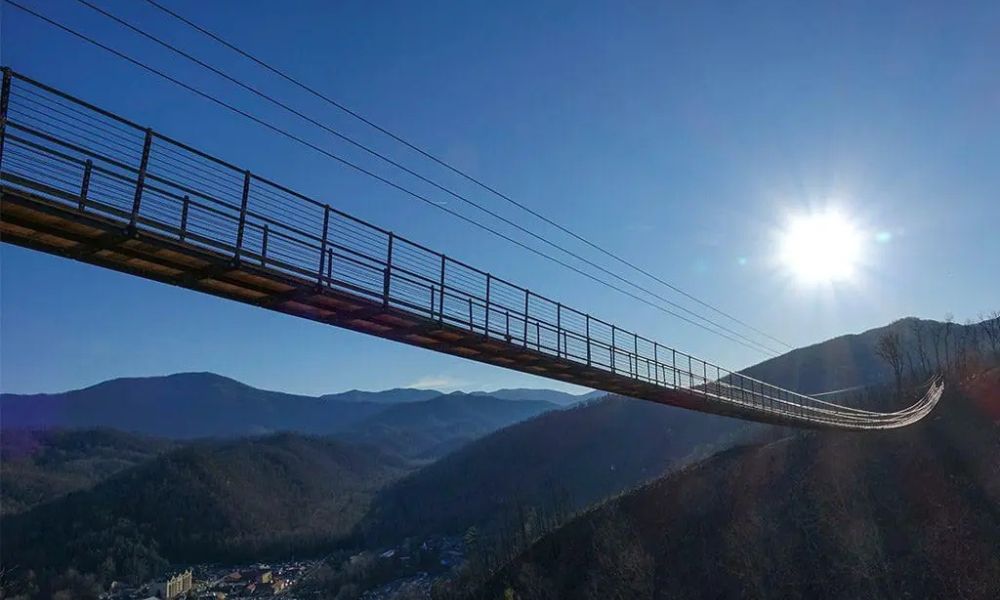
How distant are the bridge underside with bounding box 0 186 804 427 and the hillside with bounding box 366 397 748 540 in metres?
131

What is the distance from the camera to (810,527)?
156ft

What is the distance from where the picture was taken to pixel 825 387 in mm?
176250

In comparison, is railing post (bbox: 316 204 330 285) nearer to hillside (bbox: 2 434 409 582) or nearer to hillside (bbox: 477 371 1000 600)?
hillside (bbox: 477 371 1000 600)

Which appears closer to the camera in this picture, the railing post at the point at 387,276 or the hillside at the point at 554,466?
the railing post at the point at 387,276

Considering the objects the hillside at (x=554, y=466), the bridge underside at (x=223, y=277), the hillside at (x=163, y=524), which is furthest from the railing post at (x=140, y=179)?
the hillside at (x=163, y=524)

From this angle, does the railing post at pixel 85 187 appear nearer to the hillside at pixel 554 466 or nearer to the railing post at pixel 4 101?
the railing post at pixel 4 101

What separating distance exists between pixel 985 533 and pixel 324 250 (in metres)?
45.8

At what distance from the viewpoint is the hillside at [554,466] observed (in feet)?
513

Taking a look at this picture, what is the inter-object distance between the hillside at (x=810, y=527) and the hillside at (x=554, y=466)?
7865 cm

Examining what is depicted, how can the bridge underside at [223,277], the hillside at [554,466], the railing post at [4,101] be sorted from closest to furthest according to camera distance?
the railing post at [4,101] → the bridge underside at [223,277] → the hillside at [554,466]

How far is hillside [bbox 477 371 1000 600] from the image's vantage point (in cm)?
3988

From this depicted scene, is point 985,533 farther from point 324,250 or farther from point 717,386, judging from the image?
point 324,250

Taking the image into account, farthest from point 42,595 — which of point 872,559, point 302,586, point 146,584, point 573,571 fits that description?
point 872,559

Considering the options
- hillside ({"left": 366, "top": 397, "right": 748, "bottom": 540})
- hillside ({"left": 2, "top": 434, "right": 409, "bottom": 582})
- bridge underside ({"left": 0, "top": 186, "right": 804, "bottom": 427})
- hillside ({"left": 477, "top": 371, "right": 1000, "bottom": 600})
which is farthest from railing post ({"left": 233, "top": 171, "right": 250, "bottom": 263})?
hillside ({"left": 2, "top": 434, "right": 409, "bottom": 582})
